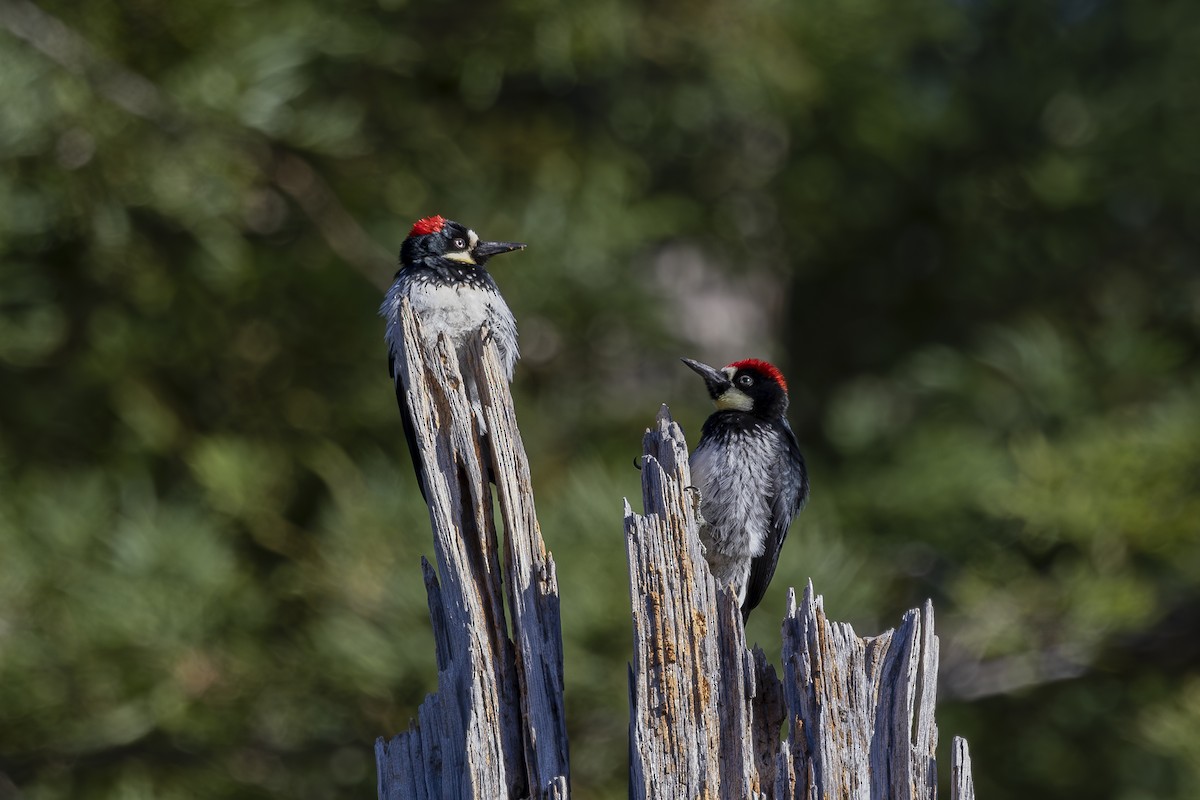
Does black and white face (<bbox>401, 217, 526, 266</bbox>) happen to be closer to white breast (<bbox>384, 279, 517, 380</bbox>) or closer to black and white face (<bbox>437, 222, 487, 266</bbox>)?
black and white face (<bbox>437, 222, 487, 266</bbox>)

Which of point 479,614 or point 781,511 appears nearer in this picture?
point 479,614

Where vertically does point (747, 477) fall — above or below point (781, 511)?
above

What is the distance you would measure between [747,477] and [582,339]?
3.38 m

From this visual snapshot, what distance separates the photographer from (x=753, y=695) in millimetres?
3086

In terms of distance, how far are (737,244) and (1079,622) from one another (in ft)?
10.8

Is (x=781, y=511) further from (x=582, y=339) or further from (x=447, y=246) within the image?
(x=582, y=339)

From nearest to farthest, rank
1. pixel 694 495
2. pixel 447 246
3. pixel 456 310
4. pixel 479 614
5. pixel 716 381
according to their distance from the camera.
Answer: pixel 479 614
pixel 694 495
pixel 456 310
pixel 447 246
pixel 716 381

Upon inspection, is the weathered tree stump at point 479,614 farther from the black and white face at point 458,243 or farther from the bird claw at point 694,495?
the black and white face at point 458,243

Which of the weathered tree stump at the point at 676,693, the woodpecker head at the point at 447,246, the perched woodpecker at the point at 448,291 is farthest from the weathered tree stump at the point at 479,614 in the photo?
the woodpecker head at the point at 447,246

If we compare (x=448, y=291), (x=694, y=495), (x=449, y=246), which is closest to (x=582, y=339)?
(x=449, y=246)

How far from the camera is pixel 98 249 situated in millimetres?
7754

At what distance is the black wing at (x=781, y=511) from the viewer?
5.41 m

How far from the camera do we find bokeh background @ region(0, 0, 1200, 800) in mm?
7273

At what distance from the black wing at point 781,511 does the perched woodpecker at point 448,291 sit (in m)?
1.10
